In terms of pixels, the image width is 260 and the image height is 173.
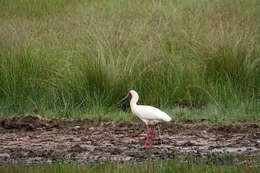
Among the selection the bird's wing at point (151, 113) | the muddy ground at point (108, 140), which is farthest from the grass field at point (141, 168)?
the bird's wing at point (151, 113)

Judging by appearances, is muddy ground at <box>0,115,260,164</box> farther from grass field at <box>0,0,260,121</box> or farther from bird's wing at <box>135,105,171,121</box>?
grass field at <box>0,0,260,121</box>

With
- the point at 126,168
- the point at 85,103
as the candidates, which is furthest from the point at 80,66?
the point at 126,168

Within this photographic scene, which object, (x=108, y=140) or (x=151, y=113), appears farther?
(x=108, y=140)

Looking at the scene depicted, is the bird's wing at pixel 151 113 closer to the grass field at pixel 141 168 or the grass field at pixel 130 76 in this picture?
the grass field at pixel 141 168

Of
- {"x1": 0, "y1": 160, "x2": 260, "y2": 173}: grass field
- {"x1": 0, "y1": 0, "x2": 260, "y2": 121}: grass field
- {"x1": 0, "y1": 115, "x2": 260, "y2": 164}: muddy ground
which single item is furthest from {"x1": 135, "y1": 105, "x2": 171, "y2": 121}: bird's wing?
{"x1": 0, "y1": 0, "x2": 260, "y2": 121}: grass field

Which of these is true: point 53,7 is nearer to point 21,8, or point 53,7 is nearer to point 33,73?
point 21,8

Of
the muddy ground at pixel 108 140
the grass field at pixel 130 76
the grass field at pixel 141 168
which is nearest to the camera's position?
the grass field at pixel 141 168

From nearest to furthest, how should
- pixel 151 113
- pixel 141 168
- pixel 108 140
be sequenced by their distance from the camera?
pixel 141 168, pixel 151 113, pixel 108 140

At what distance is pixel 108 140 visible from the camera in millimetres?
6293

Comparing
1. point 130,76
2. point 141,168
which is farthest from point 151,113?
point 130,76

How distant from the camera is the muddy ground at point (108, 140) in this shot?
5.46 m

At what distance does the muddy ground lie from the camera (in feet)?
17.9

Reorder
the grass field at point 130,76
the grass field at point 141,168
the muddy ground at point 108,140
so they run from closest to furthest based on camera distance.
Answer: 1. the grass field at point 141,168
2. the muddy ground at point 108,140
3. the grass field at point 130,76

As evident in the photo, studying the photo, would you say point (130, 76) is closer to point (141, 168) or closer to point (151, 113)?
point (151, 113)
